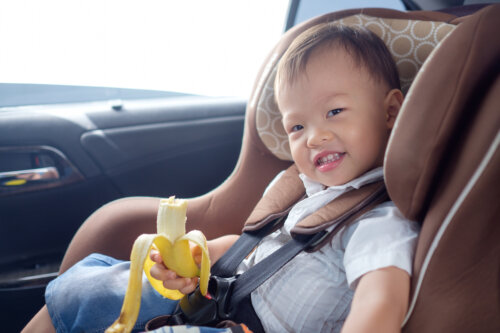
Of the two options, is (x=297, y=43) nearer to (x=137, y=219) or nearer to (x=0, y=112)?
(x=137, y=219)

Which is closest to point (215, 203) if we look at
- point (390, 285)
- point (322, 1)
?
point (390, 285)

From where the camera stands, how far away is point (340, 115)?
2.82 feet

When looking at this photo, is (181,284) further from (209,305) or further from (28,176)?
(28,176)

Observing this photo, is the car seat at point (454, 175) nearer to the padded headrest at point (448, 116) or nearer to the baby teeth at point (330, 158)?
the padded headrest at point (448, 116)

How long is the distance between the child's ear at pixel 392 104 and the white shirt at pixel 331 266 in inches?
4.9

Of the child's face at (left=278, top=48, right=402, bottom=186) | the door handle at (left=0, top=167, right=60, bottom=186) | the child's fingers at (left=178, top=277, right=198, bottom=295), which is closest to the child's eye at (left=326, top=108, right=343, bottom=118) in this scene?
the child's face at (left=278, top=48, right=402, bottom=186)

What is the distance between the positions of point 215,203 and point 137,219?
0.77 feet

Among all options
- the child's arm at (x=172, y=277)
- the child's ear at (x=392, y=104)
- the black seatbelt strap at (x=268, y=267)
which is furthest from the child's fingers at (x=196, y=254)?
the child's ear at (x=392, y=104)

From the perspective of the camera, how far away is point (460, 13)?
1.07 meters

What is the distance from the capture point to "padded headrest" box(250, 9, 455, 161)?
96 centimetres

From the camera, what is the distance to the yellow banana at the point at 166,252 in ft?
2.43

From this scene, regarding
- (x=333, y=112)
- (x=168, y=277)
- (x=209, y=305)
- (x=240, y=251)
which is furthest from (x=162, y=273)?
(x=333, y=112)

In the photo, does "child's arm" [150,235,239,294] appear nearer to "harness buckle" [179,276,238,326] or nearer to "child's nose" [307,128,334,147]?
"harness buckle" [179,276,238,326]

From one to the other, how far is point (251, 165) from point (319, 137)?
44 cm
